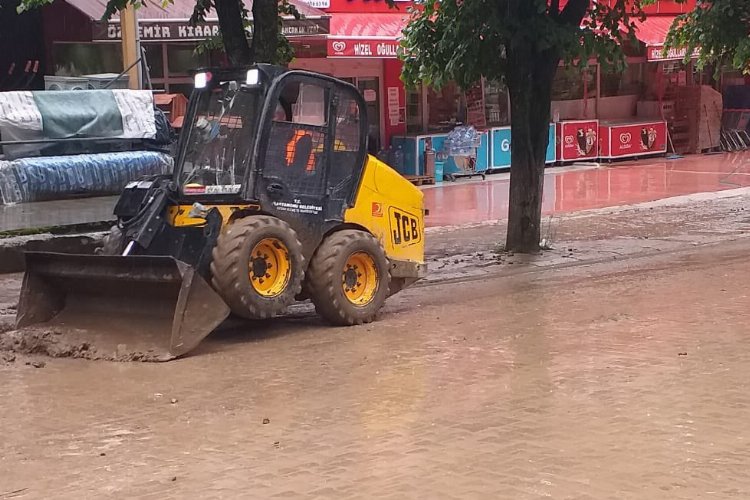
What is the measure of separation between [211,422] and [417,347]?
2476 millimetres

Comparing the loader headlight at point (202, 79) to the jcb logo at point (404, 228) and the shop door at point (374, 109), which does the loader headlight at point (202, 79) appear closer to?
the jcb logo at point (404, 228)

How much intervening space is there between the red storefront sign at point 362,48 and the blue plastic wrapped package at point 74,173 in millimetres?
5540

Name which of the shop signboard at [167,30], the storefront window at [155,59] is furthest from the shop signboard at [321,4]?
the shop signboard at [167,30]

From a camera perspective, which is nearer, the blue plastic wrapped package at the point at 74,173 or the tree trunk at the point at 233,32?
the tree trunk at the point at 233,32

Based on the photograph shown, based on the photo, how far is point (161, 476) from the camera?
5426mm

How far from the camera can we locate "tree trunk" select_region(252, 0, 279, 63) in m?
11.3

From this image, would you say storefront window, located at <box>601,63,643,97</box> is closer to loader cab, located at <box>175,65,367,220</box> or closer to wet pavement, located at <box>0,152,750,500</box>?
wet pavement, located at <box>0,152,750,500</box>

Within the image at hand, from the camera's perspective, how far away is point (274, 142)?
29.0 ft

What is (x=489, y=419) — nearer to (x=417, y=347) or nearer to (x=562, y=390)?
(x=562, y=390)

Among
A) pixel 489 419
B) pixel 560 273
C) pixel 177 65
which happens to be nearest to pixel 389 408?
pixel 489 419

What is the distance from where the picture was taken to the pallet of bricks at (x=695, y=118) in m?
27.9

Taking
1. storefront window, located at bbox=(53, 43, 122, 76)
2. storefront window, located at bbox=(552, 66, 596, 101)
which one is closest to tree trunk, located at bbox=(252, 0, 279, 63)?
storefront window, located at bbox=(53, 43, 122, 76)

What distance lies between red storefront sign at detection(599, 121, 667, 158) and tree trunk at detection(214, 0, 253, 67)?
16250 millimetres

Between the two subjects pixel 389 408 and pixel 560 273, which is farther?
pixel 560 273
